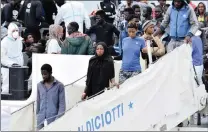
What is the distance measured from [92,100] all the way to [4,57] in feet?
14.1

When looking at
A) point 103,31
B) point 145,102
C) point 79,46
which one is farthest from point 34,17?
point 145,102

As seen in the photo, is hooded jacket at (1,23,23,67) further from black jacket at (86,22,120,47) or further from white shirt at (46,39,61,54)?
black jacket at (86,22,120,47)

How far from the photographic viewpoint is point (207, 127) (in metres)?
16.6

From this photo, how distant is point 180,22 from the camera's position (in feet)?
56.1

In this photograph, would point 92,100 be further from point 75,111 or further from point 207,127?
point 207,127

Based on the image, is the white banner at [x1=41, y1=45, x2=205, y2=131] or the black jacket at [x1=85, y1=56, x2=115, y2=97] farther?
the black jacket at [x1=85, y1=56, x2=115, y2=97]

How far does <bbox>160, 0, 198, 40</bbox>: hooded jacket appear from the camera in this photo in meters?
17.0

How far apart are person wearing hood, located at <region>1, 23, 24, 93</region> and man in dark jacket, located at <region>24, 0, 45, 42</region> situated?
329cm

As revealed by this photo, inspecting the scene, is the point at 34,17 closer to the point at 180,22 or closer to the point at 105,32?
the point at 105,32

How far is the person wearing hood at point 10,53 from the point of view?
1859 centimetres

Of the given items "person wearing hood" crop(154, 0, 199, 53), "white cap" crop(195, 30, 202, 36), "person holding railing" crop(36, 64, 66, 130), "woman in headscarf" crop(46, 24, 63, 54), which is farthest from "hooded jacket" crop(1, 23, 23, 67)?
"white cap" crop(195, 30, 202, 36)

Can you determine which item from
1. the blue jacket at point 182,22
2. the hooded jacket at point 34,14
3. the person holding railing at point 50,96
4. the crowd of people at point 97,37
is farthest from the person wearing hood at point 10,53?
the blue jacket at point 182,22

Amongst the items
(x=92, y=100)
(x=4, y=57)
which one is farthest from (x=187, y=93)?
(x=4, y=57)

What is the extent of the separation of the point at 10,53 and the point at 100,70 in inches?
142
